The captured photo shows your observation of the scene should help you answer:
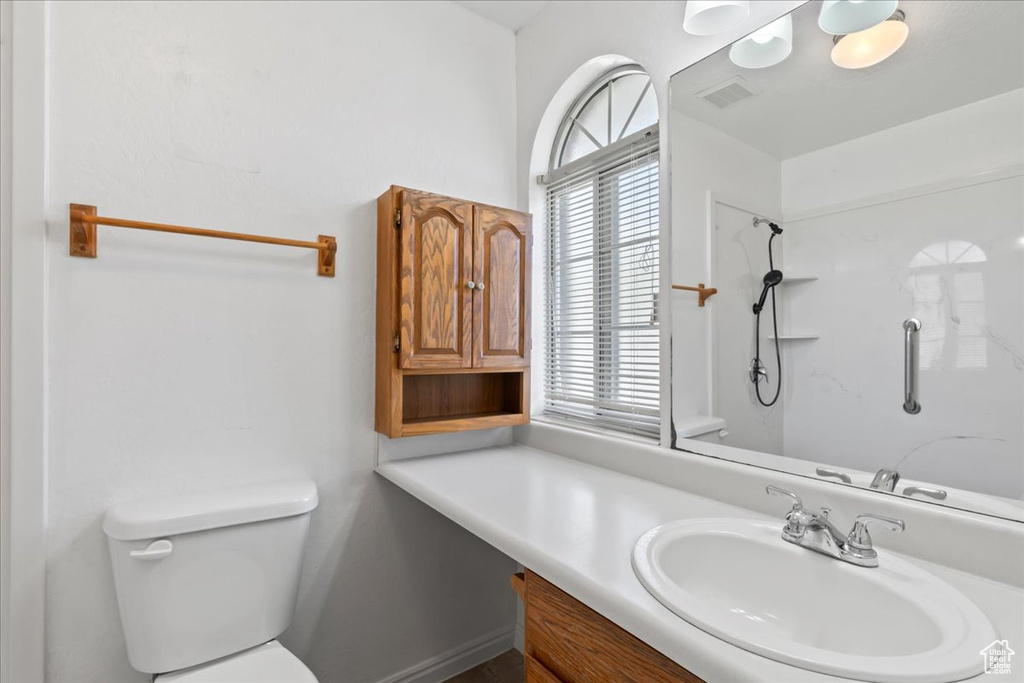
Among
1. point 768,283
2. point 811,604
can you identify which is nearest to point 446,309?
point 768,283

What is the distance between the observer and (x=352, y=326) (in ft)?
5.16

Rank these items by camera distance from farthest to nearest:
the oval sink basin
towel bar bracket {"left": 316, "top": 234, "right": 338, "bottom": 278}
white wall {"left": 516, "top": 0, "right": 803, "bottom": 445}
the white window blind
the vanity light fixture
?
the white window blind, towel bar bracket {"left": 316, "top": 234, "right": 338, "bottom": 278}, white wall {"left": 516, "top": 0, "right": 803, "bottom": 445}, the vanity light fixture, the oval sink basin

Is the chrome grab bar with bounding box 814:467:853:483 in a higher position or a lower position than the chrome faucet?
higher

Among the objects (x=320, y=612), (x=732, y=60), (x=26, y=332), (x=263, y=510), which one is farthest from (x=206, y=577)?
(x=732, y=60)

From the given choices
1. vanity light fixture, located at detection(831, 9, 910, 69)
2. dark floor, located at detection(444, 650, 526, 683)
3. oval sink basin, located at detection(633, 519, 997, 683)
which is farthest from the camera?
dark floor, located at detection(444, 650, 526, 683)

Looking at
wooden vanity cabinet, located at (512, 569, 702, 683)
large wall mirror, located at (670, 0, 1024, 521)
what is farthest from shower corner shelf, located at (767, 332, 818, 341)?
wooden vanity cabinet, located at (512, 569, 702, 683)

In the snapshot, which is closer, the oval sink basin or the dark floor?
the oval sink basin

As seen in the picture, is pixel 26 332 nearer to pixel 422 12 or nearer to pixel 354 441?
pixel 354 441

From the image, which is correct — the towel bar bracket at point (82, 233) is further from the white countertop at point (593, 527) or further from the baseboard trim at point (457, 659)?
the baseboard trim at point (457, 659)

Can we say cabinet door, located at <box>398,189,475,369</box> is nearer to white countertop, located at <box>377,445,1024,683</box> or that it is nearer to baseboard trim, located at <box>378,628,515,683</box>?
white countertop, located at <box>377,445,1024,683</box>

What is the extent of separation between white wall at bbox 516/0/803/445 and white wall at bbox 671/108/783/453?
42 mm

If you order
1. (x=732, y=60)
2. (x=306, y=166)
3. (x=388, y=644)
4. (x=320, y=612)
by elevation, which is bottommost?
(x=388, y=644)

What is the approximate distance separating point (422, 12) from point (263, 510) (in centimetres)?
173

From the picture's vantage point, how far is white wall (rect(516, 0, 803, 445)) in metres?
1.36
